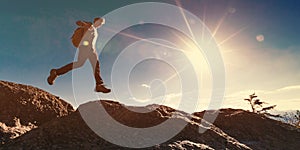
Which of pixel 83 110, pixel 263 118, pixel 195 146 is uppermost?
pixel 263 118

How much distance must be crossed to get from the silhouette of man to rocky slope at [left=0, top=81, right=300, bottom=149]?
1.81 metres

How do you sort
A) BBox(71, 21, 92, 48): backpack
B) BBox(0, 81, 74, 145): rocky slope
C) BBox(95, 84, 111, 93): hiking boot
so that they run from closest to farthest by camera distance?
1. BBox(71, 21, 92, 48): backpack
2. BBox(95, 84, 111, 93): hiking boot
3. BBox(0, 81, 74, 145): rocky slope

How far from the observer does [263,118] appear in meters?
18.0

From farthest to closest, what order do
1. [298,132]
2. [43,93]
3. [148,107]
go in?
[298,132], [43,93], [148,107]

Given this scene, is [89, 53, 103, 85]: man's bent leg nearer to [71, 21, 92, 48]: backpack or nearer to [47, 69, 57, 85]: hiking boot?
[71, 21, 92, 48]: backpack

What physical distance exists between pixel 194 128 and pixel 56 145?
543 cm

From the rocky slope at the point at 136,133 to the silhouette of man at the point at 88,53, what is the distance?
181 centimetres

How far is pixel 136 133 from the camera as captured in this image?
31.1 feet

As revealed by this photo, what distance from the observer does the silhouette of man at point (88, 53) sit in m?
8.34

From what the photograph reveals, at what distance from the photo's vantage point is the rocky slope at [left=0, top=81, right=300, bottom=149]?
848cm

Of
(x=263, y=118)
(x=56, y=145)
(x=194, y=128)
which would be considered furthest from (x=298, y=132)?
(x=56, y=145)

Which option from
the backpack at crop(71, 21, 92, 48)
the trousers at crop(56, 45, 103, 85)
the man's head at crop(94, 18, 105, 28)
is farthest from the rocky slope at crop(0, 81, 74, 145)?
the man's head at crop(94, 18, 105, 28)

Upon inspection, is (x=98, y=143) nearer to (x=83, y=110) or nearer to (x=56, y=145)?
(x=56, y=145)

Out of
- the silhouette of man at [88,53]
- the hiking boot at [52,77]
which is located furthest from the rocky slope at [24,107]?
the silhouette of man at [88,53]
